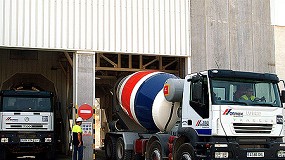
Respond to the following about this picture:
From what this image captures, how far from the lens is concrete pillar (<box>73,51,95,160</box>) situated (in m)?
16.4

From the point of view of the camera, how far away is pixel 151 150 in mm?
13250

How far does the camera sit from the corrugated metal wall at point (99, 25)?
15.9 meters

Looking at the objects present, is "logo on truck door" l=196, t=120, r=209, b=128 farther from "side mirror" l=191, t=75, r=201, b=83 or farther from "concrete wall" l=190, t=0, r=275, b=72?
"concrete wall" l=190, t=0, r=275, b=72

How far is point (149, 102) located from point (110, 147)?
4.34m

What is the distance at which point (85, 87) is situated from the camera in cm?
1662

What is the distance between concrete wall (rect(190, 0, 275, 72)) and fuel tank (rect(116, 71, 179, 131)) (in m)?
3.93

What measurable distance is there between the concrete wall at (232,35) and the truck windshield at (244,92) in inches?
287

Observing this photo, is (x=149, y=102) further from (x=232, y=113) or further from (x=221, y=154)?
(x=221, y=154)

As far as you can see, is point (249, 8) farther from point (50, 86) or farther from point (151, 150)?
point (50, 86)

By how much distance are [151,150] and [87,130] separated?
399cm

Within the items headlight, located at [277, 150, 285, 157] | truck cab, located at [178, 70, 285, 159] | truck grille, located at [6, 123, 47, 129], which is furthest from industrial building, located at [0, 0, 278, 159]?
headlight, located at [277, 150, 285, 157]

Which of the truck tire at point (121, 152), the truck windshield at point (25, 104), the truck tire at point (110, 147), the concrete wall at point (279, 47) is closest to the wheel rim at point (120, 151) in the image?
the truck tire at point (121, 152)

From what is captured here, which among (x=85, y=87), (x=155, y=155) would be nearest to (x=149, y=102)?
(x=155, y=155)

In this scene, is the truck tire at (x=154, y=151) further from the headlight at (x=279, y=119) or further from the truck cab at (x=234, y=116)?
the headlight at (x=279, y=119)
